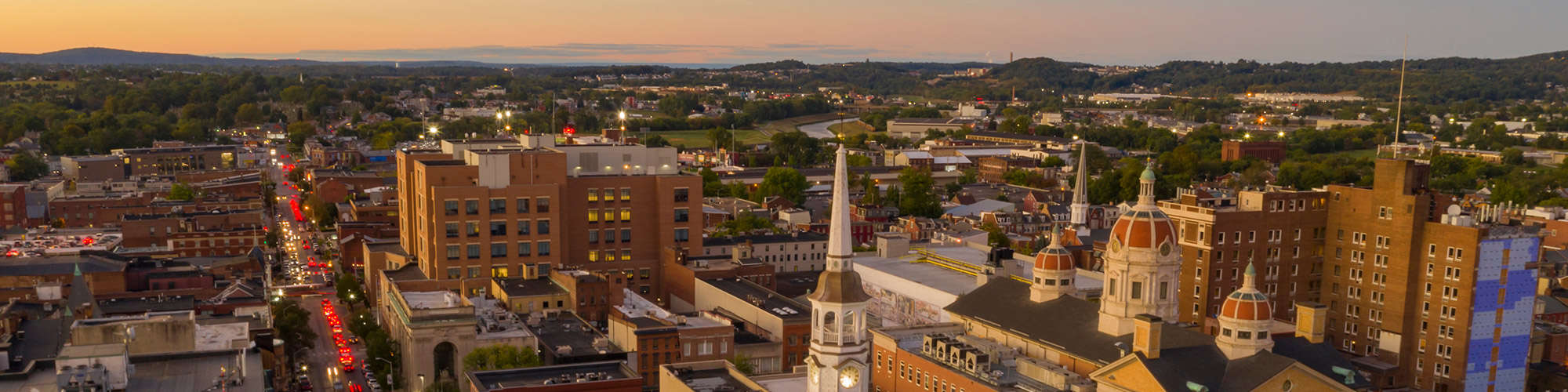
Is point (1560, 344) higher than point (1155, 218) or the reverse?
the reverse

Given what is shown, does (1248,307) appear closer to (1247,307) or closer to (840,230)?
(1247,307)

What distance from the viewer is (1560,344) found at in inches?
3595

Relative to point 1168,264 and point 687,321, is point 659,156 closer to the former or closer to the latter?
point 687,321

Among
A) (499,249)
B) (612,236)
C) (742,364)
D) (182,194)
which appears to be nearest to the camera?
(742,364)

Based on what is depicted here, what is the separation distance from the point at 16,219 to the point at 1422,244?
156m

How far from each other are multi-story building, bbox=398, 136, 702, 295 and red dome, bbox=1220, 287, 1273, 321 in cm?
5302

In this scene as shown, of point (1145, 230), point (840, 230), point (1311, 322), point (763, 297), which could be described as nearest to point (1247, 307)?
point (1311, 322)

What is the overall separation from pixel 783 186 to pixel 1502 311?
11743 centimetres

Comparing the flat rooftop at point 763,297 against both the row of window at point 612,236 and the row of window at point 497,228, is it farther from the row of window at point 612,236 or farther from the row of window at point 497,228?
the row of window at point 497,228

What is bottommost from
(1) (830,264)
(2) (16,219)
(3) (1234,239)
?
(2) (16,219)

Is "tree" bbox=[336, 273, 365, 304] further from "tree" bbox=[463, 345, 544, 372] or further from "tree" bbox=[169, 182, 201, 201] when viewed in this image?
"tree" bbox=[169, 182, 201, 201]

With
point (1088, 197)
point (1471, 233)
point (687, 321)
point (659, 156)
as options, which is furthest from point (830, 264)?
point (1088, 197)

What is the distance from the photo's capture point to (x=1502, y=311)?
262 ft

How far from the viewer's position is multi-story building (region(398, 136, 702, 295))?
98.9m
